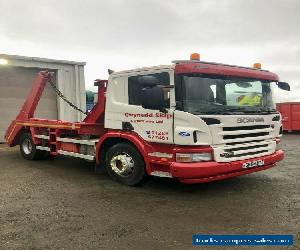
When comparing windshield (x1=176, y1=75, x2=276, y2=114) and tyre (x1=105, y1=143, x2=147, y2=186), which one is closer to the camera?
windshield (x1=176, y1=75, x2=276, y2=114)

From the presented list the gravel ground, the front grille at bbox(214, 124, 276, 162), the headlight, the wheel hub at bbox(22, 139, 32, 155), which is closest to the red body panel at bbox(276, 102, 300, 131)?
the gravel ground

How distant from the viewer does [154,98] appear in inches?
229

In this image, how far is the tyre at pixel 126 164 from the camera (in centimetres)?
654

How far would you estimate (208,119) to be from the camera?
576cm

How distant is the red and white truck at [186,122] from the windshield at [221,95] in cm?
2

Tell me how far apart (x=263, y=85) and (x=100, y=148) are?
349cm

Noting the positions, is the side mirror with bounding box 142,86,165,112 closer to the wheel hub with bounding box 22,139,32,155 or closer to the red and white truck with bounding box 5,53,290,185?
the red and white truck with bounding box 5,53,290,185

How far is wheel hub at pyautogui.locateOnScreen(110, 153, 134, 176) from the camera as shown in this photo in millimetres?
6703

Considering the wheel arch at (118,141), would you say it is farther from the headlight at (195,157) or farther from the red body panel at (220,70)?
the red body panel at (220,70)

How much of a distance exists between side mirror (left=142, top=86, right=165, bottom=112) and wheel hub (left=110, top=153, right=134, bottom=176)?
4.02ft

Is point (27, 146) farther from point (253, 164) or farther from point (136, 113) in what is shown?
point (253, 164)

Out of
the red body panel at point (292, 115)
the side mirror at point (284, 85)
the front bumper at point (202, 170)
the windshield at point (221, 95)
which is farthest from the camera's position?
the red body panel at point (292, 115)

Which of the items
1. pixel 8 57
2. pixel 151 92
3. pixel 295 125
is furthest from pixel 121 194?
pixel 295 125

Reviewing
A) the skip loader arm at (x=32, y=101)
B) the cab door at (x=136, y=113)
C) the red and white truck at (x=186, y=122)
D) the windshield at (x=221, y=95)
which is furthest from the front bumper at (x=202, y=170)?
the skip loader arm at (x=32, y=101)
